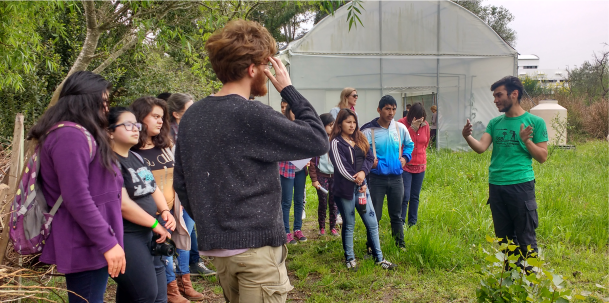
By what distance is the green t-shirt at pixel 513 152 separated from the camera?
136 inches

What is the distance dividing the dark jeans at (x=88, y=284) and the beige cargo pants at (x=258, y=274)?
66 centimetres

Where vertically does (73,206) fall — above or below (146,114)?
below

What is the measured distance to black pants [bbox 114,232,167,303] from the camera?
2.19 metres

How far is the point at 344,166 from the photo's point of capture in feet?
13.8

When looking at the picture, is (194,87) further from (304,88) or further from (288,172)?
(288,172)

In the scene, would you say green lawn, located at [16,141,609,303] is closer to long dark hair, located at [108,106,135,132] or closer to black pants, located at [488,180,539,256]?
black pants, located at [488,180,539,256]

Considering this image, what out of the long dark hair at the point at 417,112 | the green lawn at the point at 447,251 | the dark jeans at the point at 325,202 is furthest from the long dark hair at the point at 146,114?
the long dark hair at the point at 417,112

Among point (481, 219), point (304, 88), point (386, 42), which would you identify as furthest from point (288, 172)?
point (386, 42)

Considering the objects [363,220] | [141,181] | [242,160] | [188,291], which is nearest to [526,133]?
[363,220]

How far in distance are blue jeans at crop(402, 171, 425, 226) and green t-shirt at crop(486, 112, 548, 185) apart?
1.73m

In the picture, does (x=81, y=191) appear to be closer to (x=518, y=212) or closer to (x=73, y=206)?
(x=73, y=206)

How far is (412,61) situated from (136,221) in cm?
1119

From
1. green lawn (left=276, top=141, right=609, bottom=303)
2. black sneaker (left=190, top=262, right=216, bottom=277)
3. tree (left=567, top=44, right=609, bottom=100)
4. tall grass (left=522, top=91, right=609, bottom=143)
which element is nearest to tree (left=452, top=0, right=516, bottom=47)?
tree (left=567, top=44, right=609, bottom=100)

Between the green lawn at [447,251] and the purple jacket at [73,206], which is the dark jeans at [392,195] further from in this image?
the purple jacket at [73,206]
